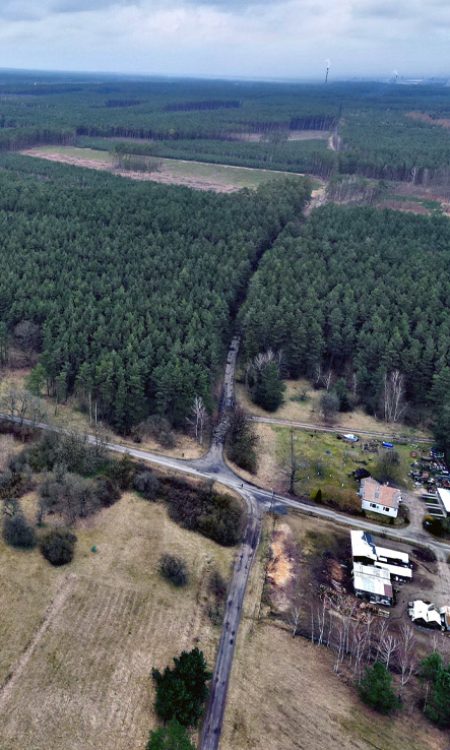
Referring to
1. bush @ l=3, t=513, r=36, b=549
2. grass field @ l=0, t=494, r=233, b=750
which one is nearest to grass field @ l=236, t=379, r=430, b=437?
grass field @ l=0, t=494, r=233, b=750

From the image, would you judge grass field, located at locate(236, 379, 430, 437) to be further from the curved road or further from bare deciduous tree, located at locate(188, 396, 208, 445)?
bare deciduous tree, located at locate(188, 396, 208, 445)

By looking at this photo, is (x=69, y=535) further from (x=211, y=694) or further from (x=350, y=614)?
(x=350, y=614)

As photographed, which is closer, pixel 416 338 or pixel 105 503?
pixel 105 503

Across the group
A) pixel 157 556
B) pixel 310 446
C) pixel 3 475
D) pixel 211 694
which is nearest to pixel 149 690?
pixel 211 694

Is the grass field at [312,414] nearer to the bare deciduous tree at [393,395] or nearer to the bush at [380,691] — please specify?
the bare deciduous tree at [393,395]

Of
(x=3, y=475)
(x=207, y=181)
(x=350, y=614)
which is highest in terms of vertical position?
(x=207, y=181)

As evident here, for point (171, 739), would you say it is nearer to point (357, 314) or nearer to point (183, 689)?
point (183, 689)
